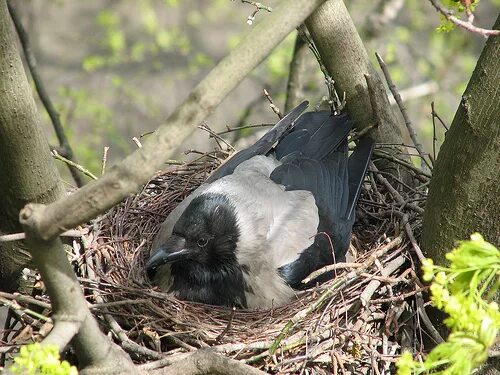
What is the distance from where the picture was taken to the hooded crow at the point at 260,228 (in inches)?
205

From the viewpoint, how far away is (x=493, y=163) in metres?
3.83

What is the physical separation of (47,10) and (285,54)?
7516 millimetres

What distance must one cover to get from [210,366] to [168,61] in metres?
10.9

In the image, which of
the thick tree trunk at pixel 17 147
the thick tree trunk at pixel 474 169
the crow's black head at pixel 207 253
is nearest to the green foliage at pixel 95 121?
the crow's black head at pixel 207 253

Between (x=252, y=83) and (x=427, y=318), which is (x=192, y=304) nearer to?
(x=427, y=318)

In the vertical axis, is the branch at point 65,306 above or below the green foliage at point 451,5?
below

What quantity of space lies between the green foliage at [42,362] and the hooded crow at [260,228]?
2.46m

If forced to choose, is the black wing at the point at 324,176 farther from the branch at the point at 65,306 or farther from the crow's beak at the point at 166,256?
the branch at the point at 65,306

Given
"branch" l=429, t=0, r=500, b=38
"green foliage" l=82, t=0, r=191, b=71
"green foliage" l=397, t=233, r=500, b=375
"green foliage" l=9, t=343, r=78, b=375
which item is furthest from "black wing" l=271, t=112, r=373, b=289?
"green foliage" l=82, t=0, r=191, b=71

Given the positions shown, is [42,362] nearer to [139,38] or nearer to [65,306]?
[65,306]


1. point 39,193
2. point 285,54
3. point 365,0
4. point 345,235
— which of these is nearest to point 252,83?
point 365,0

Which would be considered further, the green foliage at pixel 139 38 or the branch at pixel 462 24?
the green foliage at pixel 139 38

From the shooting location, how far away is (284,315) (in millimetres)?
4840

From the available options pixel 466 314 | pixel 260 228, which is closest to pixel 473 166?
pixel 466 314
